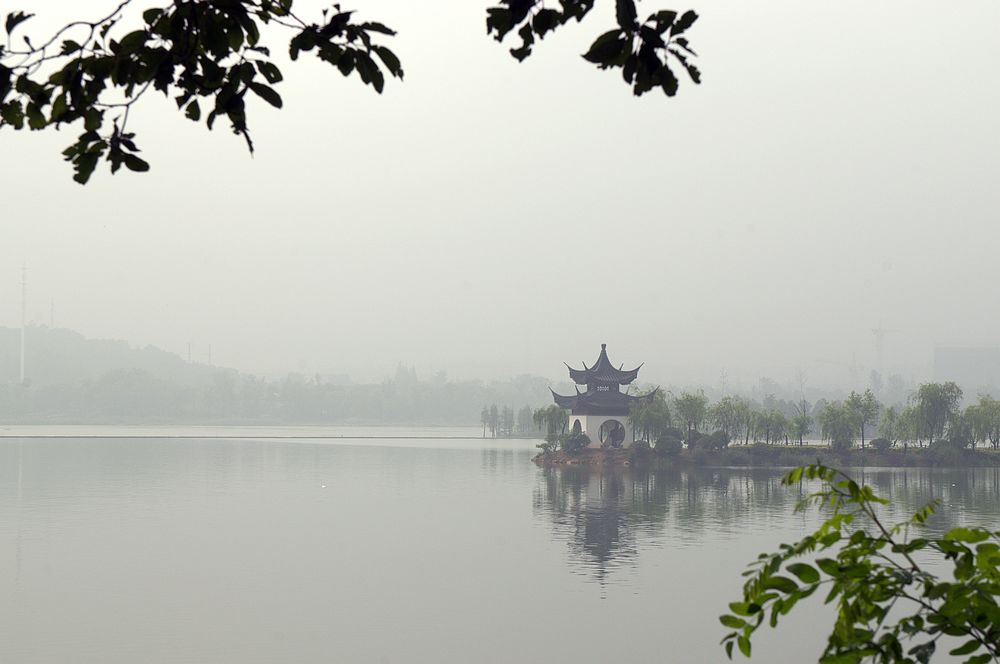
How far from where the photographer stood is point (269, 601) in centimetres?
1948

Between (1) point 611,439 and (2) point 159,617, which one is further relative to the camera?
(1) point 611,439

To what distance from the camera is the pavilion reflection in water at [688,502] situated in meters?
27.2

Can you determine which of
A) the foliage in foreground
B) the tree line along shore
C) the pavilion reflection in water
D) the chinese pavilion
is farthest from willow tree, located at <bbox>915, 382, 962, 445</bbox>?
the foliage in foreground

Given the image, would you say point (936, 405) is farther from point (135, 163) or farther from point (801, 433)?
point (135, 163)

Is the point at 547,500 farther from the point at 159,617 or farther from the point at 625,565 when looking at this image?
the point at 159,617

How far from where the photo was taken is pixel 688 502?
34.9m

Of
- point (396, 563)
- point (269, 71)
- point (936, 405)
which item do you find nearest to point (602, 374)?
point (936, 405)

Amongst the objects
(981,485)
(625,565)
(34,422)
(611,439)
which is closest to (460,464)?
(611,439)

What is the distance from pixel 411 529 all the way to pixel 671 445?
2412 cm

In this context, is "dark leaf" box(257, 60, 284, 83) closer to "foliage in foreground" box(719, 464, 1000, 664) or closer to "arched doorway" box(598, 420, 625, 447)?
"foliage in foreground" box(719, 464, 1000, 664)

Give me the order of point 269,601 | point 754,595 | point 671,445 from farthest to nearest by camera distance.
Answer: point 671,445 → point 269,601 → point 754,595

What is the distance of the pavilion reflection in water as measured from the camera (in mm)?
27172

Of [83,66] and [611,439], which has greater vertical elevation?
[83,66]

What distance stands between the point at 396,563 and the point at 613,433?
31.0 metres
